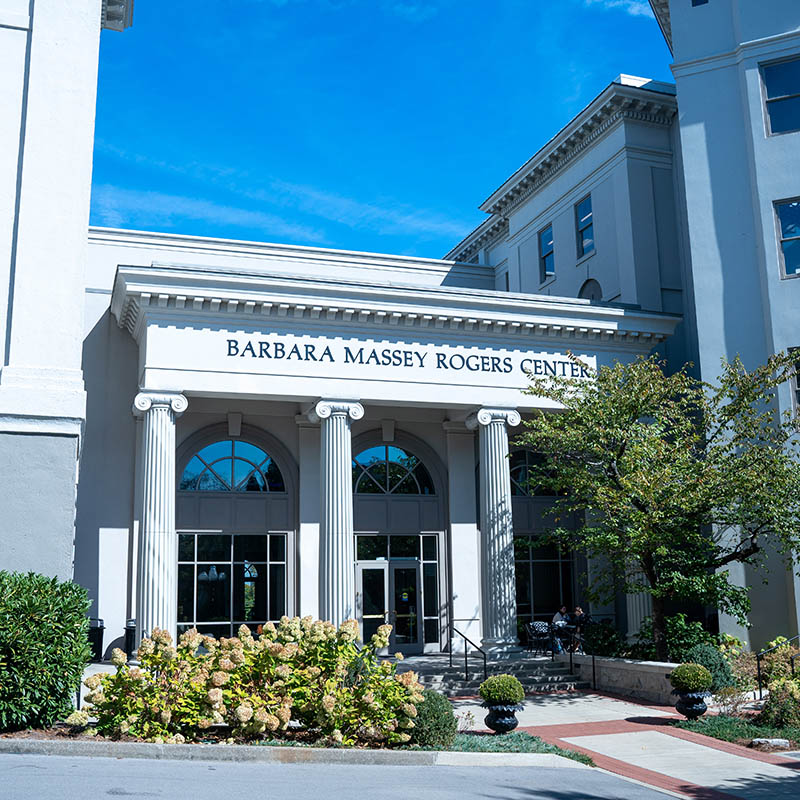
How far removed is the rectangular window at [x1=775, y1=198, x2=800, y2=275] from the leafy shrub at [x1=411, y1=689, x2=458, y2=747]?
1734 centimetres

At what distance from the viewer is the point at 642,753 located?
1452 cm

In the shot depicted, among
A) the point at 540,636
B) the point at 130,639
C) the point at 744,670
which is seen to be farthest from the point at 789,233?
the point at 130,639

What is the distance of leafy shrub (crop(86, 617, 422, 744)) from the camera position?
12688 mm

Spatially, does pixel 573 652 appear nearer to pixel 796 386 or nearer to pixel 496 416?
pixel 496 416

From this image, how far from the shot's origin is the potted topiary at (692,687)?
16688 millimetres

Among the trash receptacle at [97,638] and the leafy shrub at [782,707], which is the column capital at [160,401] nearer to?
the trash receptacle at [97,638]

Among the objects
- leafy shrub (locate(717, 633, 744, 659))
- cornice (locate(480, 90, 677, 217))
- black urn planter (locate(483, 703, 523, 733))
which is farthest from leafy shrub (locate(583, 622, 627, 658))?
cornice (locate(480, 90, 677, 217))

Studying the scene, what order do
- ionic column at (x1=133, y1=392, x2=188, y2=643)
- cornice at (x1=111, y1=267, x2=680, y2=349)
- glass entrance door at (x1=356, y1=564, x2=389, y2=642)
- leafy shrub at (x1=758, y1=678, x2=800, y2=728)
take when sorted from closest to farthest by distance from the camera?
→ leafy shrub at (x1=758, y1=678, x2=800, y2=728) < ionic column at (x1=133, y1=392, x2=188, y2=643) < cornice at (x1=111, y1=267, x2=680, y2=349) < glass entrance door at (x1=356, y1=564, x2=389, y2=642)

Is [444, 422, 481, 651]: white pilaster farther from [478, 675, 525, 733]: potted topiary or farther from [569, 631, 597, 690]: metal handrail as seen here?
[478, 675, 525, 733]: potted topiary

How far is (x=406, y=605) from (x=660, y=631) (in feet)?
29.5

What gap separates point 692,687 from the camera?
16.7m

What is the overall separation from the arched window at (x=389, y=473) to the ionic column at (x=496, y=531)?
3210 mm

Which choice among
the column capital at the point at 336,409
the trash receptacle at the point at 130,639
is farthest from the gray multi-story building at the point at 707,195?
the trash receptacle at the point at 130,639

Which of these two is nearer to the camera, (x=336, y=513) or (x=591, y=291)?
(x=336, y=513)
